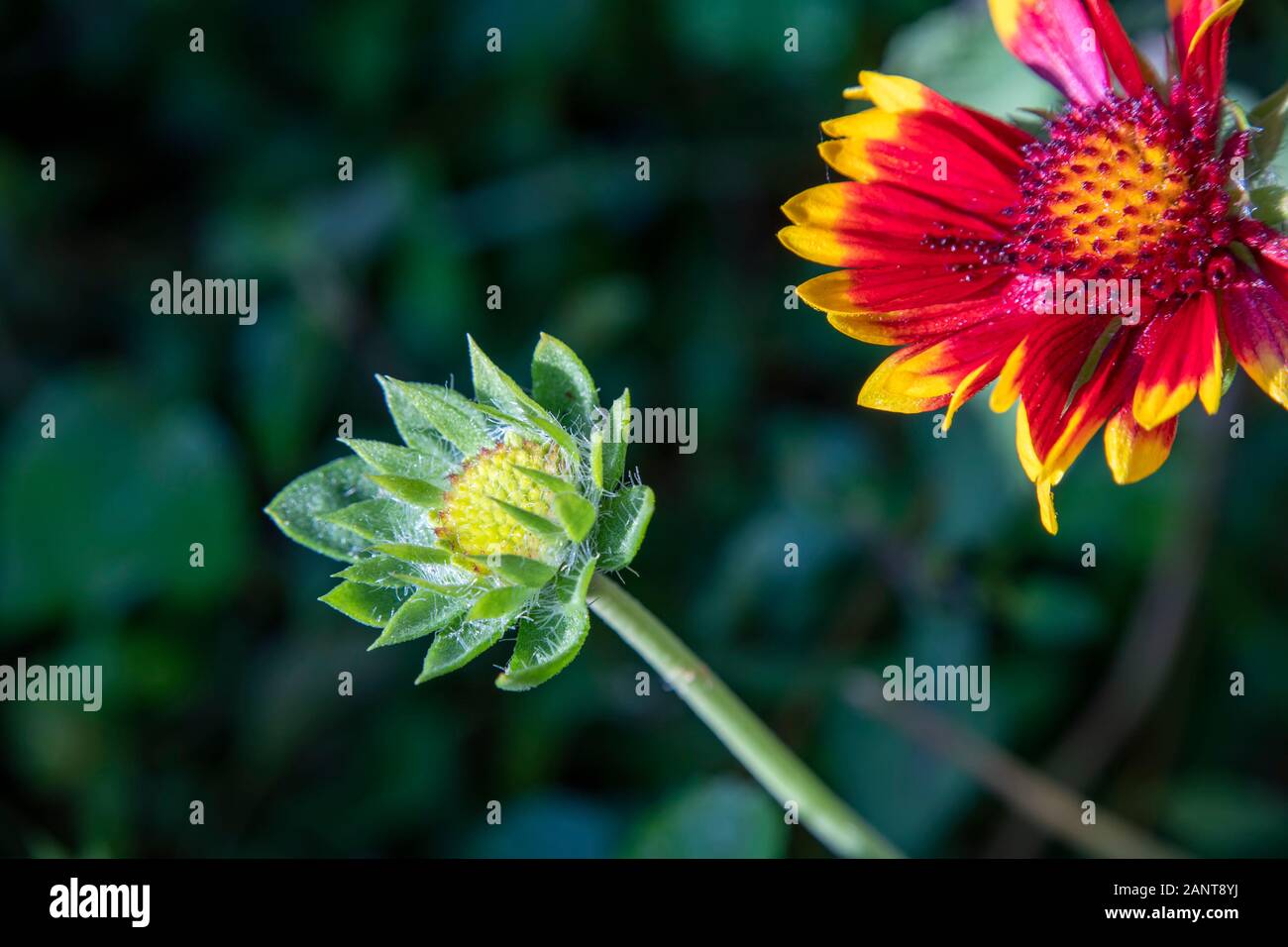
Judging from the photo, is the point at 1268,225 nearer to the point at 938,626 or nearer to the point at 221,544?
the point at 938,626

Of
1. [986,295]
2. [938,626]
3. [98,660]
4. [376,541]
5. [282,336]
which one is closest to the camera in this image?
[376,541]

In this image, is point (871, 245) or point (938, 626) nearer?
point (871, 245)

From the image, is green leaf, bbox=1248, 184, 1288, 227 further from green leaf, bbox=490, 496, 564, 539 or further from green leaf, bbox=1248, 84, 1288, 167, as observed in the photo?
green leaf, bbox=490, 496, 564, 539

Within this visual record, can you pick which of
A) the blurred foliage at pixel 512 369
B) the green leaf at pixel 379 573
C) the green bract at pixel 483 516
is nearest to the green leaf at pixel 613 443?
the green bract at pixel 483 516

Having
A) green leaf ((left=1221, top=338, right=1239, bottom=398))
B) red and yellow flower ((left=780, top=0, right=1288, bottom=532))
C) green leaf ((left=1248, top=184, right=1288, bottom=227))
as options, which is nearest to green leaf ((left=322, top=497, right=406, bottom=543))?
red and yellow flower ((left=780, top=0, right=1288, bottom=532))

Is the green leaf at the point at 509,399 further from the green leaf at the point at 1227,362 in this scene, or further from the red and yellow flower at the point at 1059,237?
the green leaf at the point at 1227,362
